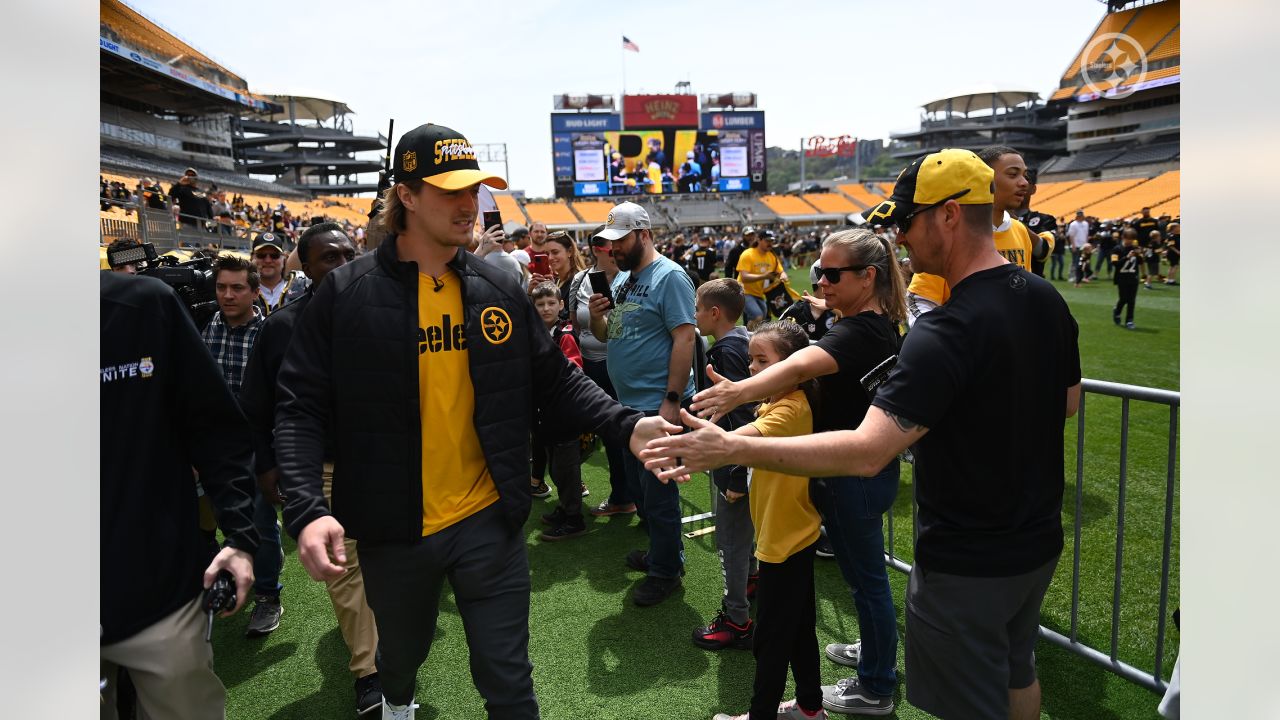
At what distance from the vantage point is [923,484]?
227 cm

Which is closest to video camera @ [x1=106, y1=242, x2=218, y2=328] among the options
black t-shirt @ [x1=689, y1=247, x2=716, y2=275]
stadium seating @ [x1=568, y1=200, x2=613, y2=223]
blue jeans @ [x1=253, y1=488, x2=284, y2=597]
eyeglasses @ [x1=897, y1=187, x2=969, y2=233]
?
blue jeans @ [x1=253, y1=488, x2=284, y2=597]

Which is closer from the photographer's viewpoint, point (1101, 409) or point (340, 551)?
point (340, 551)

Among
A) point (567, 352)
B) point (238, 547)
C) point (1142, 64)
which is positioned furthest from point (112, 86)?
point (1142, 64)

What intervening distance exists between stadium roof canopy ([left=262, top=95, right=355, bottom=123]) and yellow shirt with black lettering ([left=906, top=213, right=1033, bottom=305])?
8652cm

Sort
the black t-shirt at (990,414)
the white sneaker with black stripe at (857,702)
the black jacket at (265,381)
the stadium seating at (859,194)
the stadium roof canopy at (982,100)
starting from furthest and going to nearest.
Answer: the stadium roof canopy at (982,100), the stadium seating at (859,194), the white sneaker with black stripe at (857,702), the black jacket at (265,381), the black t-shirt at (990,414)

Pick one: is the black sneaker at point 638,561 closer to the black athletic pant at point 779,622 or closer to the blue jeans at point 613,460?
the blue jeans at point 613,460

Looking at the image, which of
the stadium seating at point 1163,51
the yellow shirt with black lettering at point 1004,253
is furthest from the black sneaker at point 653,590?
the stadium seating at point 1163,51

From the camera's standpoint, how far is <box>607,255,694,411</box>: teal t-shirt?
4.30 m

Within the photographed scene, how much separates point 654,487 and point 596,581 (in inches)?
34.9

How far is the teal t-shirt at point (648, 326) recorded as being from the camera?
4.30 metres

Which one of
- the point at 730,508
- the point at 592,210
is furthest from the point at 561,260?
the point at 592,210

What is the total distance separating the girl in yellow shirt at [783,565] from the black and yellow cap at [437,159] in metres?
1.38

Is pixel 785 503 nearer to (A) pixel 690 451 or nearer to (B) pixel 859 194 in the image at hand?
(A) pixel 690 451

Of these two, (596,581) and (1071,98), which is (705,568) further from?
(1071,98)
